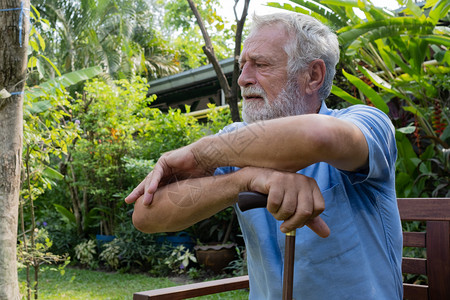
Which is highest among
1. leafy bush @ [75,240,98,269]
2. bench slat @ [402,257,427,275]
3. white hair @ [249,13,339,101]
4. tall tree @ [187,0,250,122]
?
tall tree @ [187,0,250,122]

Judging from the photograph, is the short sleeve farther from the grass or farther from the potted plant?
Result: the potted plant

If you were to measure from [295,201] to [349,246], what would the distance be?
0.48 meters

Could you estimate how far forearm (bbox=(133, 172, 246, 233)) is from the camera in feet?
3.98

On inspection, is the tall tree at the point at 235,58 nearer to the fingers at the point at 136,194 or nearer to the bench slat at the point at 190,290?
the bench slat at the point at 190,290

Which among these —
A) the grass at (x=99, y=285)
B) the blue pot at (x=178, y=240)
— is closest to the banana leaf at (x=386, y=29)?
the grass at (x=99, y=285)

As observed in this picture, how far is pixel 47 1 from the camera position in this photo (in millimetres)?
17766

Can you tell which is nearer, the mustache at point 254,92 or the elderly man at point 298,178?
the elderly man at point 298,178

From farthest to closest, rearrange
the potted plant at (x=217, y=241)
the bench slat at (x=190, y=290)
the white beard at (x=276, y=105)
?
the potted plant at (x=217, y=241)
the bench slat at (x=190, y=290)
the white beard at (x=276, y=105)

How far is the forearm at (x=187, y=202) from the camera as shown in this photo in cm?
121

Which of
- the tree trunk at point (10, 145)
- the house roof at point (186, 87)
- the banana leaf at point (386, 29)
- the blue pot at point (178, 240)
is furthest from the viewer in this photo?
the house roof at point (186, 87)

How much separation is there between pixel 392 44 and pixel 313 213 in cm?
447

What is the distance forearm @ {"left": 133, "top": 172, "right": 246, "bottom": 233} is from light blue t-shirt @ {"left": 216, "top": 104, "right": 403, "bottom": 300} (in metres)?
0.32

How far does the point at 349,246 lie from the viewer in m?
1.42

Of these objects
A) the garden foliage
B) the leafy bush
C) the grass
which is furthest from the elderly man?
the leafy bush
